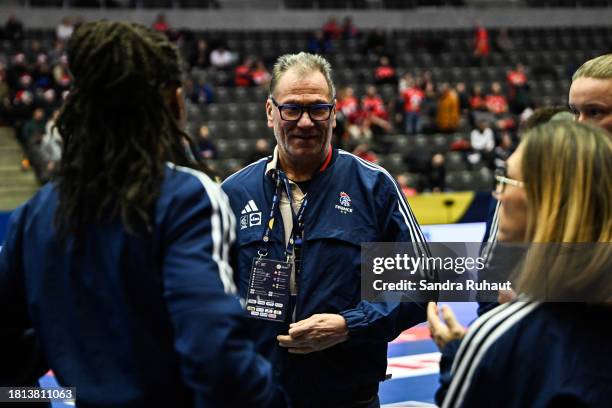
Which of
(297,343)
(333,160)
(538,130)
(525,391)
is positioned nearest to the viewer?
(525,391)

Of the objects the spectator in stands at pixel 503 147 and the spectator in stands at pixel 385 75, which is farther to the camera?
the spectator in stands at pixel 385 75

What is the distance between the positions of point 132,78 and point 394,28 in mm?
24186

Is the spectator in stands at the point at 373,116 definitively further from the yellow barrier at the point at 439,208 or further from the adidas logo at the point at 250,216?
the adidas logo at the point at 250,216

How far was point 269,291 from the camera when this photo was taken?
301cm

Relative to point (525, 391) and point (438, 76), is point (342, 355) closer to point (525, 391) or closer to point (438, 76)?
point (525, 391)

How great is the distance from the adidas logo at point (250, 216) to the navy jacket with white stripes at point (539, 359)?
4.76 feet

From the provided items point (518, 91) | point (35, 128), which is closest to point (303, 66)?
point (35, 128)

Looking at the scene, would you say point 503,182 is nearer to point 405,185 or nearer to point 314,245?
point 314,245

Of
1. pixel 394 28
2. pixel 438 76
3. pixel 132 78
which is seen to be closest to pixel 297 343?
pixel 132 78

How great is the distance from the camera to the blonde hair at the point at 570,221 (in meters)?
1.77

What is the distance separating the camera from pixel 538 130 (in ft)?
6.17

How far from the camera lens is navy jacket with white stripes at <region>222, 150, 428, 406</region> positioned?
119 inches

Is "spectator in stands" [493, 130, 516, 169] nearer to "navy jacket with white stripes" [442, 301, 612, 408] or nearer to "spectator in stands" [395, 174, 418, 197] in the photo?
"spectator in stands" [395, 174, 418, 197]

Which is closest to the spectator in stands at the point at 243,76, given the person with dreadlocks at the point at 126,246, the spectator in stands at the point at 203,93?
the spectator in stands at the point at 203,93
